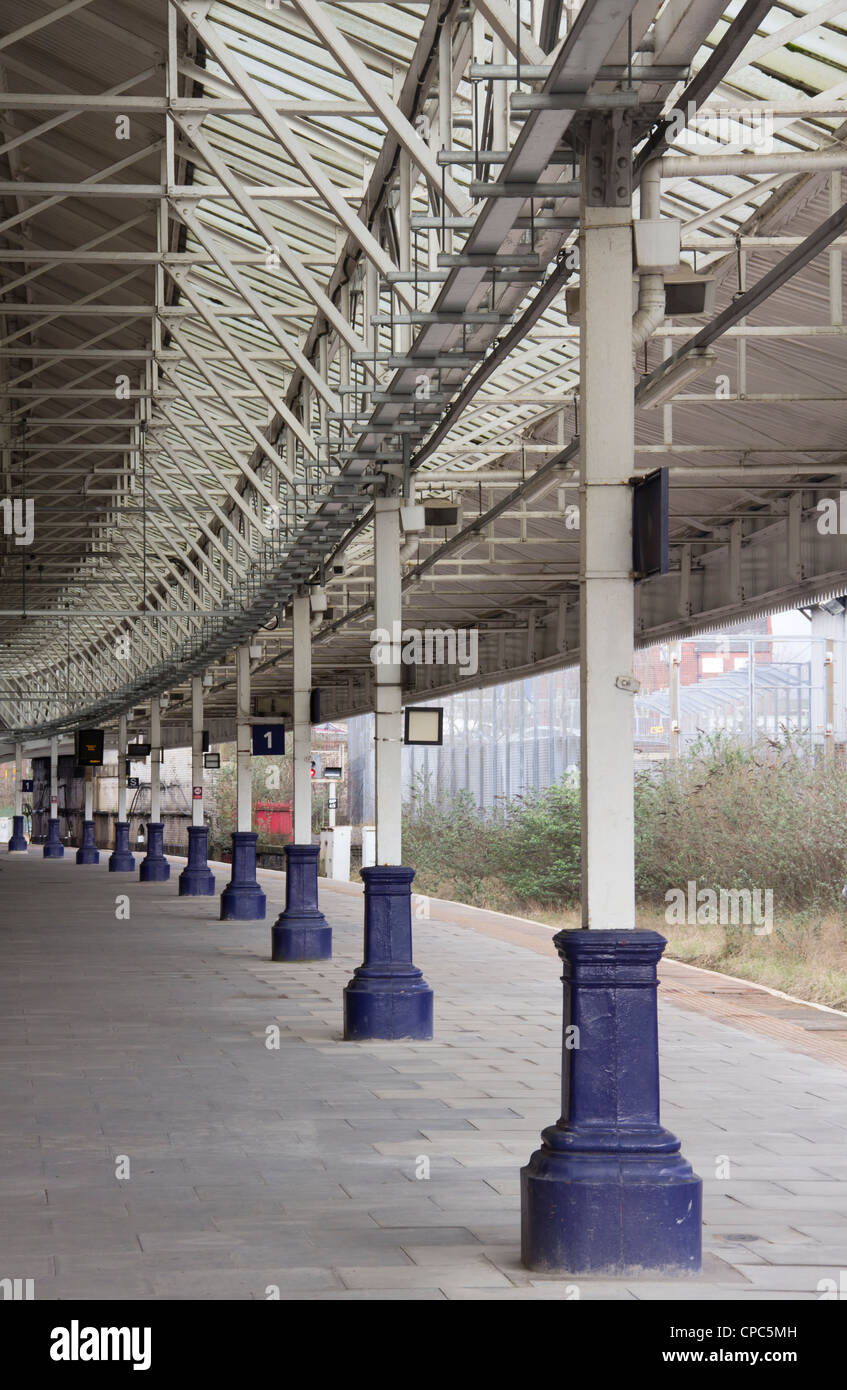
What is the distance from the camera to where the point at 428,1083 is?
11602 millimetres

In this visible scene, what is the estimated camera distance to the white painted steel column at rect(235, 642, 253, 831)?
25125mm

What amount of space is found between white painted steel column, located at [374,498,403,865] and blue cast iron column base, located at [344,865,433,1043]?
0.30 meters

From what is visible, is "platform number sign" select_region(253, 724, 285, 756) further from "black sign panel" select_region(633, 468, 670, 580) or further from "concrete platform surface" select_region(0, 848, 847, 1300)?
"black sign panel" select_region(633, 468, 670, 580)

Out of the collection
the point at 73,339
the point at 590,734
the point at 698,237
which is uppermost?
the point at 73,339

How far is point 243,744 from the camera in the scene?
25188 mm

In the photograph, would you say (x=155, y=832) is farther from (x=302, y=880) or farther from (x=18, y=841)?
(x=18, y=841)

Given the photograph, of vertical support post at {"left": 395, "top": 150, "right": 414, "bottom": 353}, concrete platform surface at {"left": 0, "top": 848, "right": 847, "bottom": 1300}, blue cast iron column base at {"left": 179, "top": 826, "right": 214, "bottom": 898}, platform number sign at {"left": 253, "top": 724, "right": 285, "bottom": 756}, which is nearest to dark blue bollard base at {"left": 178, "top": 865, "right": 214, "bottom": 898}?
blue cast iron column base at {"left": 179, "top": 826, "right": 214, "bottom": 898}

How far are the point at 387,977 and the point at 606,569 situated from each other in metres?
7.19

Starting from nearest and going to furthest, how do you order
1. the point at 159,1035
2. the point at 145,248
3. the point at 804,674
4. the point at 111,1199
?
the point at 111,1199, the point at 159,1035, the point at 145,248, the point at 804,674

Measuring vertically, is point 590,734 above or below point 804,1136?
above

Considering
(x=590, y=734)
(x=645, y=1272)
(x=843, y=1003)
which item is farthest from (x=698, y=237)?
(x=843, y=1003)

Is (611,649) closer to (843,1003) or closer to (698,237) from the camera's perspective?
(698,237)

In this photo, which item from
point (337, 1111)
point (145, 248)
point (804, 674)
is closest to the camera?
point (337, 1111)

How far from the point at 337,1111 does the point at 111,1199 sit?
2616 mm
